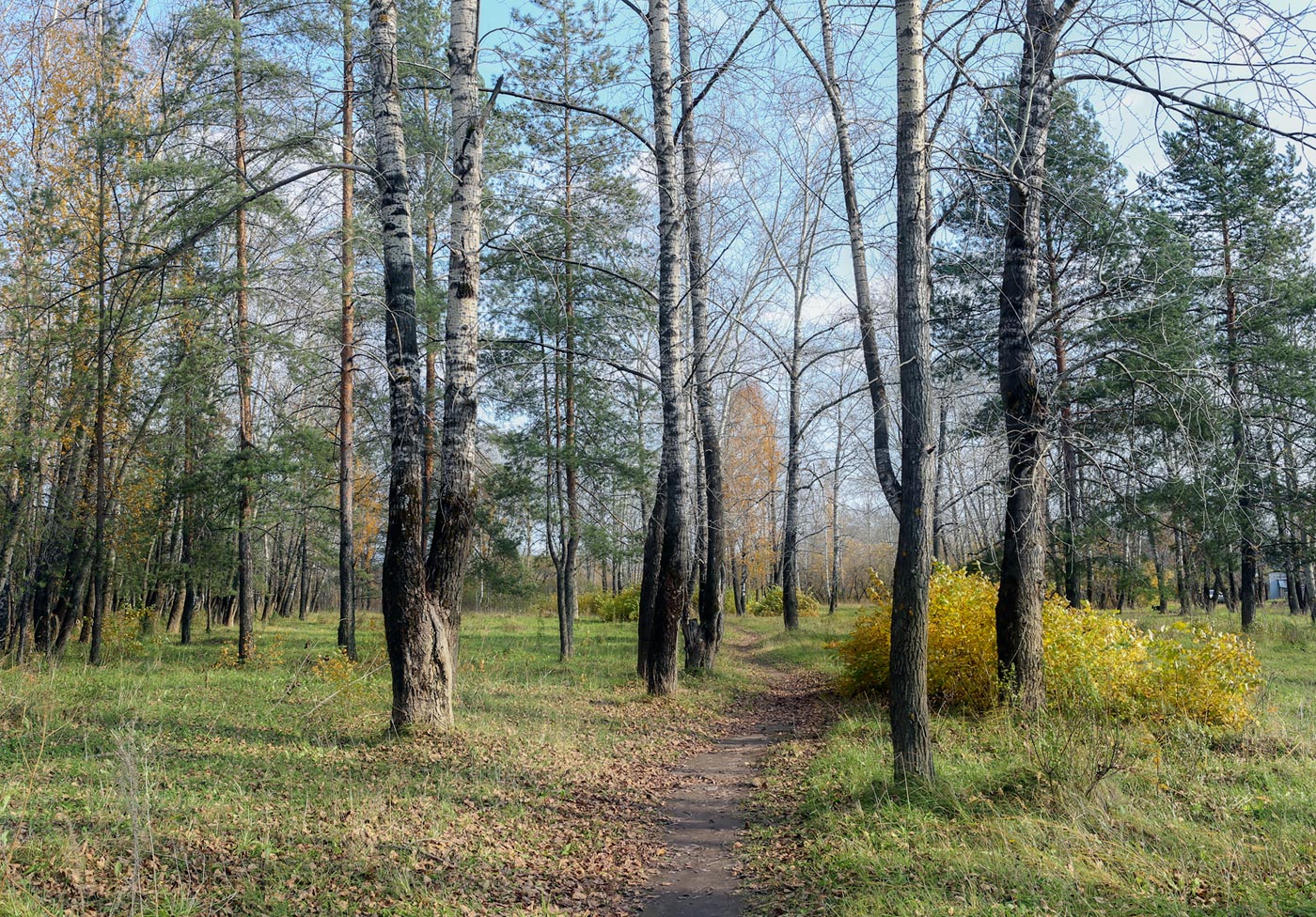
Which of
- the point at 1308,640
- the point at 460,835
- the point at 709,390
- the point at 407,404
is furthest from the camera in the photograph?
the point at 1308,640

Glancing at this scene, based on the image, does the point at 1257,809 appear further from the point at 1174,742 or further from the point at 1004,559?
the point at 1004,559

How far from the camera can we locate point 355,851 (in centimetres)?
439

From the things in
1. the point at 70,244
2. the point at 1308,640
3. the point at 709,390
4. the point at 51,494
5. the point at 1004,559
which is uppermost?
the point at 70,244

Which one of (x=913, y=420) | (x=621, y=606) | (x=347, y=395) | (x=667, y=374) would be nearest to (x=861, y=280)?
(x=667, y=374)

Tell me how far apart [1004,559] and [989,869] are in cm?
422

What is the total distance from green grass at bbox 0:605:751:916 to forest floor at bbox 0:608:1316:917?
21 mm

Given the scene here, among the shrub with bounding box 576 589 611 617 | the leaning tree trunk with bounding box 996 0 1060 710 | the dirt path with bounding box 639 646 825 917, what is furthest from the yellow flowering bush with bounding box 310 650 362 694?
the shrub with bounding box 576 589 611 617

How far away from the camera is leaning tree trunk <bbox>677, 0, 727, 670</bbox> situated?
1263cm

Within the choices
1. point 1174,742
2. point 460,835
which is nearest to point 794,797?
point 460,835

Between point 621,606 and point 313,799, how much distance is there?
2214 centimetres

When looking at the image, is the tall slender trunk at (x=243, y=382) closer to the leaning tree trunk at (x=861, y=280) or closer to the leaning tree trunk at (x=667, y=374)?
the leaning tree trunk at (x=667, y=374)

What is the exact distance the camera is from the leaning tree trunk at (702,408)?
12633mm

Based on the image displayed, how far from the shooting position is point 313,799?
5238mm

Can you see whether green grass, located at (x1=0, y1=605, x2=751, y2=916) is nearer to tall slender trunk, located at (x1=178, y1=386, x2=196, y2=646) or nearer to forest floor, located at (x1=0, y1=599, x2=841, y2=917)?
forest floor, located at (x1=0, y1=599, x2=841, y2=917)
